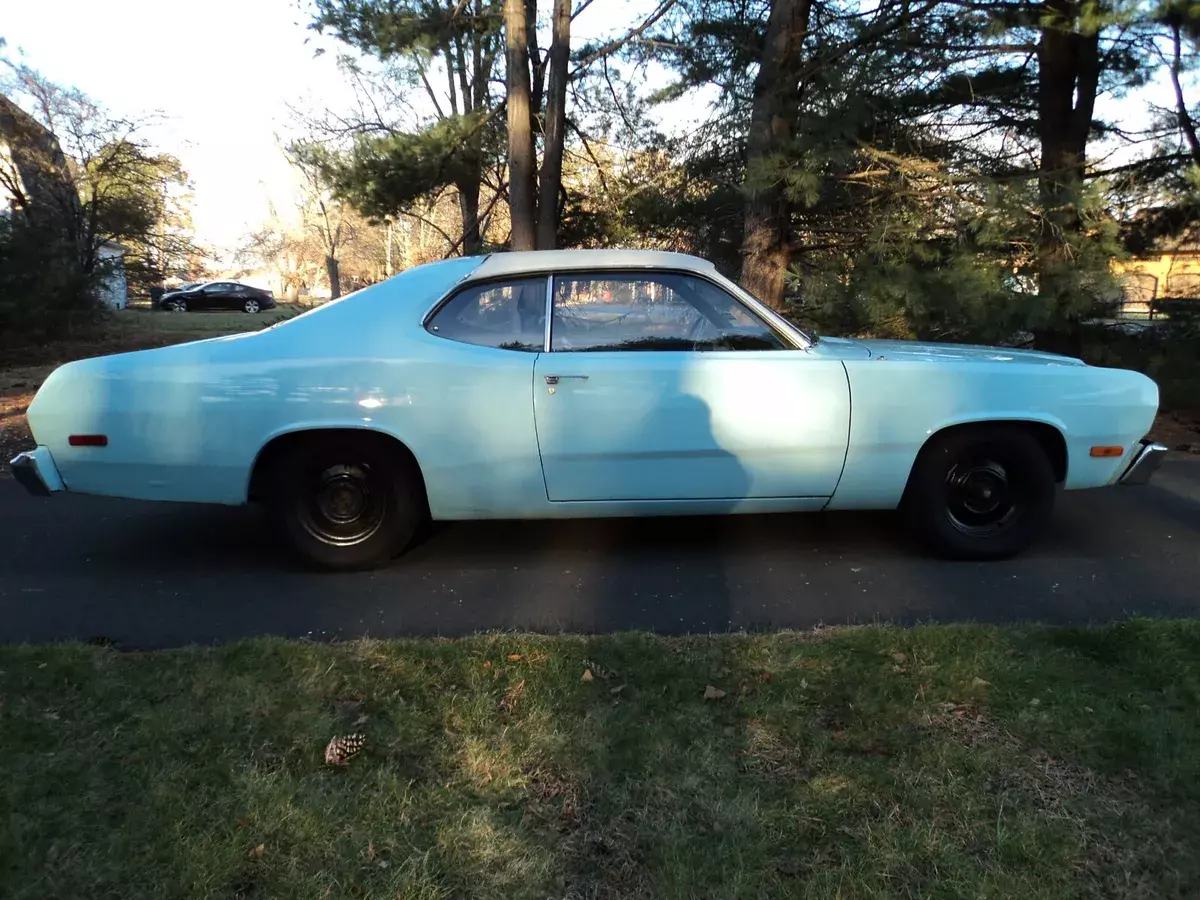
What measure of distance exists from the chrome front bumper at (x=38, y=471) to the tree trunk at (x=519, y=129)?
24.1 ft

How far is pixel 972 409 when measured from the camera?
163 inches

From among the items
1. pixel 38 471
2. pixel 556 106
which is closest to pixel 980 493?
pixel 38 471

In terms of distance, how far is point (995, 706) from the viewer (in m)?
2.76

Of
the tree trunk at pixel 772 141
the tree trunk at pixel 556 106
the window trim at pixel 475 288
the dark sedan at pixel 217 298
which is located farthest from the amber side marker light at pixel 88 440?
the dark sedan at pixel 217 298

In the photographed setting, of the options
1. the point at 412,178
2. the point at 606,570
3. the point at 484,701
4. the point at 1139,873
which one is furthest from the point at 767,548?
the point at 412,178

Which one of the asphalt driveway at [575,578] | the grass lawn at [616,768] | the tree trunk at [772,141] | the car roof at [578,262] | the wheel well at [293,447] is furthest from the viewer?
the tree trunk at [772,141]

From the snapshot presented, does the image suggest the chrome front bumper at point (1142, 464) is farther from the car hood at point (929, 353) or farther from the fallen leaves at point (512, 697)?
the fallen leaves at point (512, 697)

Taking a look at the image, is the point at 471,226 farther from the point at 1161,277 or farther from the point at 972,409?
the point at 972,409

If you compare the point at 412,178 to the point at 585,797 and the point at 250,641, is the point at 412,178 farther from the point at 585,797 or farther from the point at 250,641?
the point at 585,797

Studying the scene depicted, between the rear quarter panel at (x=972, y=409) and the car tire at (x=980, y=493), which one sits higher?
the rear quarter panel at (x=972, y=409)

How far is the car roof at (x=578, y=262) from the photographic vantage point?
13.9ft

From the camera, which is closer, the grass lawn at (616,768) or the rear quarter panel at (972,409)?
the grass lawn at (616,768)

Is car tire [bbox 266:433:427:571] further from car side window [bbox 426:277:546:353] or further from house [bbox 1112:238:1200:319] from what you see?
house [bbox 1112:238:1200:319]

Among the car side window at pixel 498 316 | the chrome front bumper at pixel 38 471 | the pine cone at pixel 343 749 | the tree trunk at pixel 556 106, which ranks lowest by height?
the pine cone at pixel 343 749
